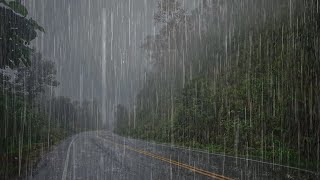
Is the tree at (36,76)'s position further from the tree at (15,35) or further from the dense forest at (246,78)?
the tree at (15,35)

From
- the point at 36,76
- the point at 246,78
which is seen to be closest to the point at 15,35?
the point at 246,78

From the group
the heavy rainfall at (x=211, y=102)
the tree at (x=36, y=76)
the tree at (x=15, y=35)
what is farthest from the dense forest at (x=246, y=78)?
the tree at (x=36, y=76)

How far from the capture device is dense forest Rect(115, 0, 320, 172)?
50.6 ft

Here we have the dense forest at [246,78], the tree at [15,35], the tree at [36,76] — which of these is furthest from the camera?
the tree at [36,76]

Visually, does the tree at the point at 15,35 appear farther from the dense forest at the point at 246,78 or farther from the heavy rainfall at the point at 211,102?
the dense forest at the point at 246,78

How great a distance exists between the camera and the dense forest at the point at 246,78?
50.6 ft

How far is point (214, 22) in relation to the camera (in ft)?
172

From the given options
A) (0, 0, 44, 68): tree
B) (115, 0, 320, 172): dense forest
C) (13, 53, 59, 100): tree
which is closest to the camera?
→ (0, 0, 44, 68): tree

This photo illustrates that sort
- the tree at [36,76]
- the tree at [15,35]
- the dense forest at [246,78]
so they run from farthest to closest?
the tree at [36,76] → the dense forest at [246,78] → the tree at [15,35]

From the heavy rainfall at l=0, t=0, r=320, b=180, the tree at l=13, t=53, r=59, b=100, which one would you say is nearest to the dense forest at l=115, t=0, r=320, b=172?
the heavy rainfall at l=0, t=0, r=320, b=180

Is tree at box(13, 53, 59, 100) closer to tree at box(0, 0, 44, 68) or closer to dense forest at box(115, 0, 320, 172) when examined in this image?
dense forest at box(115, 0, 320, 172)

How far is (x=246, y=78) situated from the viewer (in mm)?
27625

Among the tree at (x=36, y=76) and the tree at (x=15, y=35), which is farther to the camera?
the tree at (x=36, y=76)

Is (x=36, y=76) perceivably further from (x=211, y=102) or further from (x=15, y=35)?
(x=15, y=35)
